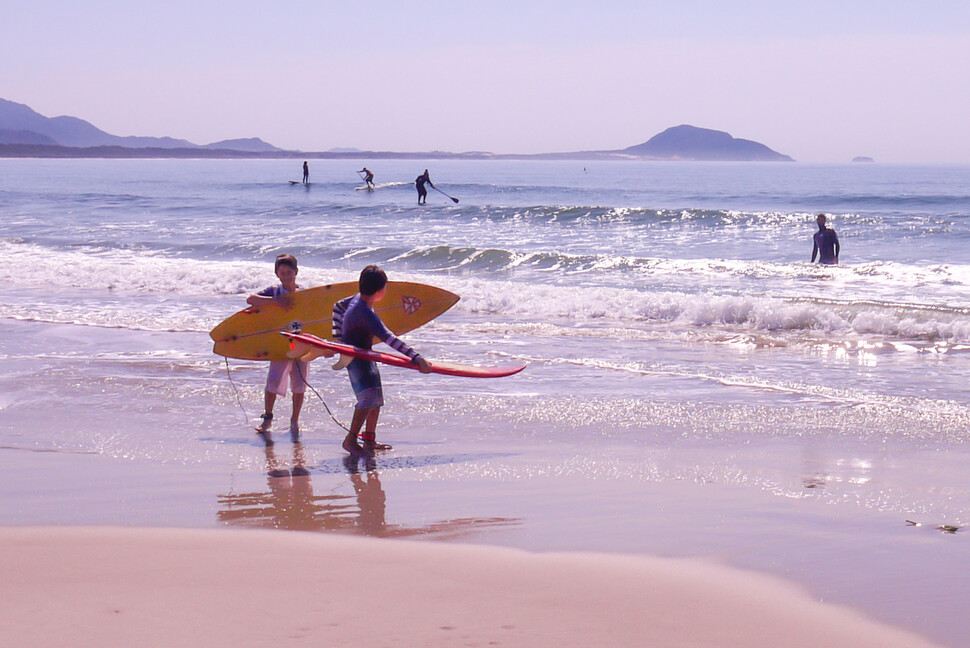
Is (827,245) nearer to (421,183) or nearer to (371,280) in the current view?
(371,280)

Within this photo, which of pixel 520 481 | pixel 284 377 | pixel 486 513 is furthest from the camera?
pixel 284 377

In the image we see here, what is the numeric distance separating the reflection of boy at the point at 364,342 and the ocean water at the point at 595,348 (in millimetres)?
332

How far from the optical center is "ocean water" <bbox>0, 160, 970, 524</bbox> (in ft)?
19.7

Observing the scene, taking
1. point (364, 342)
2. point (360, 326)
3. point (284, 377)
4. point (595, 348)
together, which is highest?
point (360, 326)

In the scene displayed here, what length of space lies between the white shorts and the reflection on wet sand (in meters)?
1.21

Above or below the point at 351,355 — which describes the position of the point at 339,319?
above

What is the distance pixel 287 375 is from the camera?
22.4 ft

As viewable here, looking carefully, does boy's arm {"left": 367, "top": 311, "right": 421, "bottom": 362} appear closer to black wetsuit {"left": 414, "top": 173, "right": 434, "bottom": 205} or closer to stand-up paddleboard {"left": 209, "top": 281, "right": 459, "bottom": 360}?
stand-up paddleboard {"left": 209, "top": 281, "right": 459, "bottom": 360}

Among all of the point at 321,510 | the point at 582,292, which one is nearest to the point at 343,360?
the point at 321,510

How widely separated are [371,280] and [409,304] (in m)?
2.13

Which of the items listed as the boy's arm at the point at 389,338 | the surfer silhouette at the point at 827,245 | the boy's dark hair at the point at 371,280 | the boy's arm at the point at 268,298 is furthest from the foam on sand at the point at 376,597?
the surfer silhouette at the point at 827,245

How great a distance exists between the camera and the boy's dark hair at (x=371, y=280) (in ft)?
18.9

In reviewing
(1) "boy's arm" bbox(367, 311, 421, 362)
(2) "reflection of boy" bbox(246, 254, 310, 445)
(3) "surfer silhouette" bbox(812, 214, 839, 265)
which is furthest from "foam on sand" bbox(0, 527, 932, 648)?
(3) "surfer silhouette" bbox(812, 214, 839, 265)

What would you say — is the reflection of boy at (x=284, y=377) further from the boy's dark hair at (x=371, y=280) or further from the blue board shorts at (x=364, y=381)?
the boy's dark hair at (x=371, y=280)
